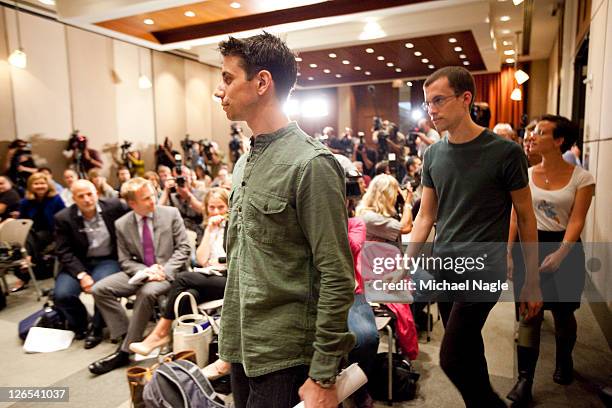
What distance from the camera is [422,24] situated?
6863 mm

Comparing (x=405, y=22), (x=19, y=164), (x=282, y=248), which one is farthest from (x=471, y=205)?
(x=19, y=164)

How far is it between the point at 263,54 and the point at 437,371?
2.27m

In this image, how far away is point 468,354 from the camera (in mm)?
1524

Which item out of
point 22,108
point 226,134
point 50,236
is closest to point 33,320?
point 50,236

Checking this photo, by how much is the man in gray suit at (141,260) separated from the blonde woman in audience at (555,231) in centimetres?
228

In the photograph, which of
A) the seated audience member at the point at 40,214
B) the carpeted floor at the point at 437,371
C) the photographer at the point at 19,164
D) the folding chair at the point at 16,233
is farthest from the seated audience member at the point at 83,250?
the photographer at the point at 19,164

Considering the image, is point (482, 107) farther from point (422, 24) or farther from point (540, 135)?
point (422, 24)

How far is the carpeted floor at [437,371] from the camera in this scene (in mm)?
2256

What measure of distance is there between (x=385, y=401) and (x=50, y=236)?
Answer: 4.26m

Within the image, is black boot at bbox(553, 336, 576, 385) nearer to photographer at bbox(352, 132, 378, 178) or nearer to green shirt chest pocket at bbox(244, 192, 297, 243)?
green shirt chest pocket at bbox(244, 192, 297, 243)

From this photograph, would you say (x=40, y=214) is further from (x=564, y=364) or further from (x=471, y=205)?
(x=564, y=364)

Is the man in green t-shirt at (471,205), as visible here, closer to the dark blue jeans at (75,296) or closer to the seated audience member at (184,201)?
the dark blue jeans at (75,296)

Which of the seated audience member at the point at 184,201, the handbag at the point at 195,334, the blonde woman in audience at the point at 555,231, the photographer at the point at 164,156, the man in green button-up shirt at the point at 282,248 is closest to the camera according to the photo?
the man in green button-up shirt at the point at 282,248

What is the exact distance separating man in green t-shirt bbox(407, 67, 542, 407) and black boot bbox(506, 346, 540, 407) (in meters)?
0.64
